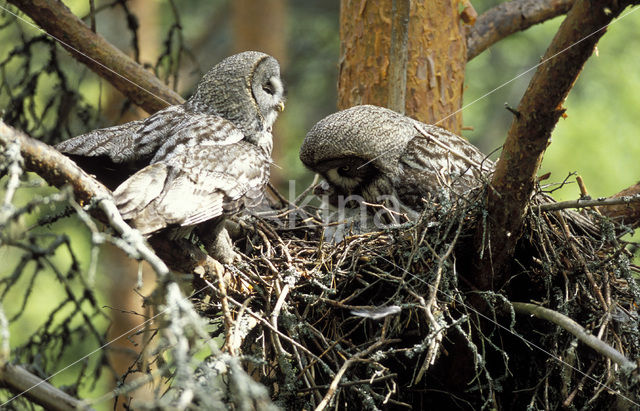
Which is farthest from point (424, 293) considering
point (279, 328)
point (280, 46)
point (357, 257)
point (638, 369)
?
point (280, 46)

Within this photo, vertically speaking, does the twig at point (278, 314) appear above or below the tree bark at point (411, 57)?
below

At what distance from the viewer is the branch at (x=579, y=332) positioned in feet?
7.25

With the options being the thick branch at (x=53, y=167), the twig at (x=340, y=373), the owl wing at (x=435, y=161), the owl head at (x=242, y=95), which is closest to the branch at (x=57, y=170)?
the thick branch at (x=53, y=167)

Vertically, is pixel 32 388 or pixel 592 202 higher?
pixel 592 202

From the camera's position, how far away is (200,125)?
11.5 feet

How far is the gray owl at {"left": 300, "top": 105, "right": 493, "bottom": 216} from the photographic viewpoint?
3.97 m

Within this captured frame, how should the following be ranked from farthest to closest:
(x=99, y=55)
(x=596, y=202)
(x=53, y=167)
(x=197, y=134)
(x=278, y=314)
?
1. (x=99, y=55)
2. (x=197, y=134)
3. (x=278, y=314)
4. (x=596, y=202)
5. (x=53, y=167)

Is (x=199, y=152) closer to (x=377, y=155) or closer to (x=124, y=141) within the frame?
(x=124, y=141)

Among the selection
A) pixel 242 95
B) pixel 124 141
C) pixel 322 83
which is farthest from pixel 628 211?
pixel 322 83

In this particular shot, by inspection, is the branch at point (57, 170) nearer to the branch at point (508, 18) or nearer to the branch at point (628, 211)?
the branch at point (628, 211)

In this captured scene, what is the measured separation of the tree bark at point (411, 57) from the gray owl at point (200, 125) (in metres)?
0.70

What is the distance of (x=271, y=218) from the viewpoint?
4121mm

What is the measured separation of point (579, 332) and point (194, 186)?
5.58 feet

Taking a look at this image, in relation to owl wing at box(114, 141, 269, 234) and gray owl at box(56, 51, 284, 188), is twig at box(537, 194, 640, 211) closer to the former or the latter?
owl wing at box(114, 141, 269, 234)
